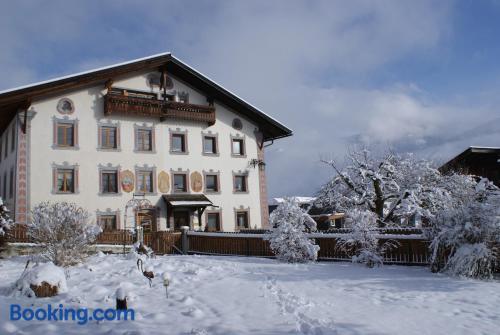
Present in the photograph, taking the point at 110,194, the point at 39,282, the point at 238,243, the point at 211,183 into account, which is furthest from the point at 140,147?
the point at 39,282

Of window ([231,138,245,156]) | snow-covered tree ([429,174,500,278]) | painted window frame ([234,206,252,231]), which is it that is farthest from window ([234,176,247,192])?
snow-covered tree ([429,174,500,278])

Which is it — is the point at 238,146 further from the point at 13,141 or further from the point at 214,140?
the point at 13,141

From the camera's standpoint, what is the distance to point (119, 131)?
82.5ft

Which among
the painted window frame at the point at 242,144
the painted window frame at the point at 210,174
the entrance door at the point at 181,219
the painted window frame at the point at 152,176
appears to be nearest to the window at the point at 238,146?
the painted window frame at the point at 242,144

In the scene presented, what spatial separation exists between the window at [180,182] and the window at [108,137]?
4.20 meters

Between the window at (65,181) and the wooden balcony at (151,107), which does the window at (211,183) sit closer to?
the wooden balcony at (151,107)

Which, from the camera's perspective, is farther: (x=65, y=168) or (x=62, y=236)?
(x=65, y=168)

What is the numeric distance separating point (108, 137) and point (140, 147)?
197 centimetres

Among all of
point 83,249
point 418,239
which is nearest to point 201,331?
point 83,249

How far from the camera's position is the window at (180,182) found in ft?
88.0

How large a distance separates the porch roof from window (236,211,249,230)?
10.1 feet

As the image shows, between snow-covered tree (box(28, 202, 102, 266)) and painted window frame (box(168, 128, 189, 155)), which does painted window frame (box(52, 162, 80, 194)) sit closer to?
painted window frame (box(168, 128, 189, 155))

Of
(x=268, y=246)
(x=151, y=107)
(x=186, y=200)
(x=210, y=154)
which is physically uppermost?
(x=151, y=107)

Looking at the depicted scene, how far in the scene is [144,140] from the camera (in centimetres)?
2616
